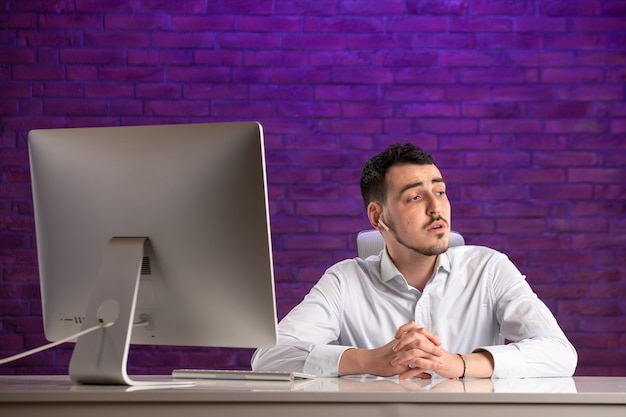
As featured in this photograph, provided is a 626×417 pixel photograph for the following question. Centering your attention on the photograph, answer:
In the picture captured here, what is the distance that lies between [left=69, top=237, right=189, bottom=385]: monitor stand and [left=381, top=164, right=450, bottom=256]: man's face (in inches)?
36.2

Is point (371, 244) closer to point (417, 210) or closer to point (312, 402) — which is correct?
point (417, 210)

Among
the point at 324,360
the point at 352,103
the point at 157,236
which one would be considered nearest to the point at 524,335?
the point at 324,360

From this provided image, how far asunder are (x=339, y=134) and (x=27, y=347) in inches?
61.3

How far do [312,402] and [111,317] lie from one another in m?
0.46

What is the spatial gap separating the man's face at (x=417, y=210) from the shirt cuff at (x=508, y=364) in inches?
19.7

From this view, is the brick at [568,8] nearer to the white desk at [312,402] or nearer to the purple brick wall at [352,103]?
the purple brick wall at [352,103]

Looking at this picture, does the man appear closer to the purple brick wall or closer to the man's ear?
the man's ear

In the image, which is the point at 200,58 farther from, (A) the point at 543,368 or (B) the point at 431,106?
(A) the point at 543,368

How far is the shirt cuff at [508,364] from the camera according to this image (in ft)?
5.63

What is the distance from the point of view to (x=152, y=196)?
59.7 inches

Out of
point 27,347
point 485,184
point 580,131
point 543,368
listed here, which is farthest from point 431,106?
point 27,347

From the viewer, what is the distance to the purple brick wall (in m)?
3.22

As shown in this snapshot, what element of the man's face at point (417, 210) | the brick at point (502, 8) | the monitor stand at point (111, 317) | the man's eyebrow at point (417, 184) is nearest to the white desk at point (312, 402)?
the monitor stand at point (111, 317)

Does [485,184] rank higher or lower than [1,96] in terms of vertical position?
lower
